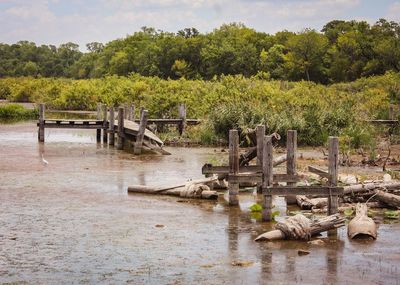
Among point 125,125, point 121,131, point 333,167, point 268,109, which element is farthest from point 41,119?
point 333,167

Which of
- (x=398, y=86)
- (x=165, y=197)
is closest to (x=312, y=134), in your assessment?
(x=165, y=197)

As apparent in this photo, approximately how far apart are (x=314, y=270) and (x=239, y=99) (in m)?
22.1

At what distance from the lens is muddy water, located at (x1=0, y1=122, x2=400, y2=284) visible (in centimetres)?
1113

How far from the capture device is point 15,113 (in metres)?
53.0

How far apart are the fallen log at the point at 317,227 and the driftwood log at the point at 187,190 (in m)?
4.62

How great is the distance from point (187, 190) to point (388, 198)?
4.82 m

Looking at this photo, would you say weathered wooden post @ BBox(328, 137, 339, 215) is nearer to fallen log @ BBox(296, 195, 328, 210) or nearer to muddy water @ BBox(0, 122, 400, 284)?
muddy water @ BBox(0, 122, 400, 284)

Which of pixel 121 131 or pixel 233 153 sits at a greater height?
pixel 121 131

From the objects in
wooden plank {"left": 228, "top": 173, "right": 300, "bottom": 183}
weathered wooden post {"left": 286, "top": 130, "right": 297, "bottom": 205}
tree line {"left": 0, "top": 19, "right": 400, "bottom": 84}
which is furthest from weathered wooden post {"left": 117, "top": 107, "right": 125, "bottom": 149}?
tree line {"left": 0, "top": 19, "right": 400, "bottom": 84}

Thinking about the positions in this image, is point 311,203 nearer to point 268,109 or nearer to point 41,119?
point 268,109

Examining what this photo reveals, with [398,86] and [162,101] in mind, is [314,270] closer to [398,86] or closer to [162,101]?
[162,101]

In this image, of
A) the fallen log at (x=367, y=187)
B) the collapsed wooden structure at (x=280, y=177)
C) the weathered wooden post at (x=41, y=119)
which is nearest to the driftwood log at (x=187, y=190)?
the collapsed wooden structure at (x=280, y=177)

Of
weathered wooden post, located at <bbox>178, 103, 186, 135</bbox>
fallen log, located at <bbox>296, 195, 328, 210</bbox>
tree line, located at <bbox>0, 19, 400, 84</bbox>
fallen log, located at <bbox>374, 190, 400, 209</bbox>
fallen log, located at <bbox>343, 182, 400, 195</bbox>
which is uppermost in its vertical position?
tree line, located at <bbox>0, 19, 400, 84</bbox>

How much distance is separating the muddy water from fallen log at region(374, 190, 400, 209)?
1.44 metres
